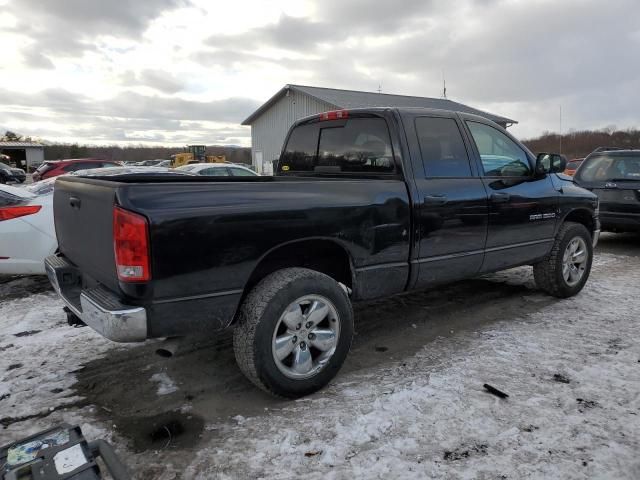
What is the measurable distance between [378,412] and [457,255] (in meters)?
1.62

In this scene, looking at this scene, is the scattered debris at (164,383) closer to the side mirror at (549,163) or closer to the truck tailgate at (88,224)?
the truck tailgate at (88,224)

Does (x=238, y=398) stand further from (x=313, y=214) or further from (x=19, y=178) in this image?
(x=19, y=178)

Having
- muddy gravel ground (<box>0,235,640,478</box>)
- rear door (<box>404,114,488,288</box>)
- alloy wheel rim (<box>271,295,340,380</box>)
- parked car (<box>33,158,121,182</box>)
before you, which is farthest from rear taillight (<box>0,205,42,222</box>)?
parked car (<box>33,158,121,182</box>)

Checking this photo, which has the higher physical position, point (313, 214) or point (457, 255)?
point (313, 214)

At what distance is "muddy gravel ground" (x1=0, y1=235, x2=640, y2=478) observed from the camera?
2.56 m

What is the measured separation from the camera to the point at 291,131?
493 cm

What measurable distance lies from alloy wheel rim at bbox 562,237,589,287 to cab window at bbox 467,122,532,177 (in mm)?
1109

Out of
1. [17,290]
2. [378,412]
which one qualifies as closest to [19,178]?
[17,290]

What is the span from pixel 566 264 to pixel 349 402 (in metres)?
3.39

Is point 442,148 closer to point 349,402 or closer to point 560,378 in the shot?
point 560,378

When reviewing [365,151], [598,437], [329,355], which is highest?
[365,151]

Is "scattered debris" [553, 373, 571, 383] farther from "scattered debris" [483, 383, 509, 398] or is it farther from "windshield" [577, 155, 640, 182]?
"windshield" [577, 155, 640, 182]

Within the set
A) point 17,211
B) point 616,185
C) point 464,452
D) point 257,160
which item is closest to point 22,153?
point 257,160

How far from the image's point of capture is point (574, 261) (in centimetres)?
543
